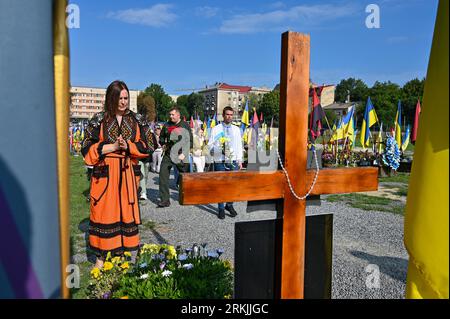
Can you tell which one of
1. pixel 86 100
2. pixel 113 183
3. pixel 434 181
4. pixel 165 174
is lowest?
pixel 165 174

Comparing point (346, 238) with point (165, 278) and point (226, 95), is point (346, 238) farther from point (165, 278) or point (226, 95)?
point (226, 95)

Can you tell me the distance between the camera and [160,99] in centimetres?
9275

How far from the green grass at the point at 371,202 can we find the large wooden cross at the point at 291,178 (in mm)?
6064

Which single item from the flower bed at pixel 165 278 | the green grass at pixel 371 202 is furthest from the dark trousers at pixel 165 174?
the flower bed at pixel 165 278

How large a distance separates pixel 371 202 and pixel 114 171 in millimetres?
6365

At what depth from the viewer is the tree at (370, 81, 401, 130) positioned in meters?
59.6

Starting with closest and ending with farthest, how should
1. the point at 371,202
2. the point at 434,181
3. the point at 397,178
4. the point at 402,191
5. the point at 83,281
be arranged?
1. the point at 434,181
2. the point at 83,281
3. the point at 371,202
4. the point at 402,191
5. the point at 397,178

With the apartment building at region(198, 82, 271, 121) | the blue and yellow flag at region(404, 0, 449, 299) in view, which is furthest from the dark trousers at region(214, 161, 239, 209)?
the apartment building at region(198, 82, 271, 121)

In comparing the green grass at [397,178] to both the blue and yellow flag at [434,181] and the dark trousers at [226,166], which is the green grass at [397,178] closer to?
the dark trousers at [226,166]

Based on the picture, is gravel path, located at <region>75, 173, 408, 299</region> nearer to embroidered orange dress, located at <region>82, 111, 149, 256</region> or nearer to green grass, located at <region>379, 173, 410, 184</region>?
embroidered orange dress, located at <region>82, 111, 149, 256</region>

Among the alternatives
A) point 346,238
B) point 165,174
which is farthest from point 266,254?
point 165,174

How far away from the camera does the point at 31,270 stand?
1.05 meters

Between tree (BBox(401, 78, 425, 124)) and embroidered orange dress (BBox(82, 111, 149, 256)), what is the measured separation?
210 ft

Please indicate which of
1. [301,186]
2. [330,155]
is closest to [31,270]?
[301,186]
